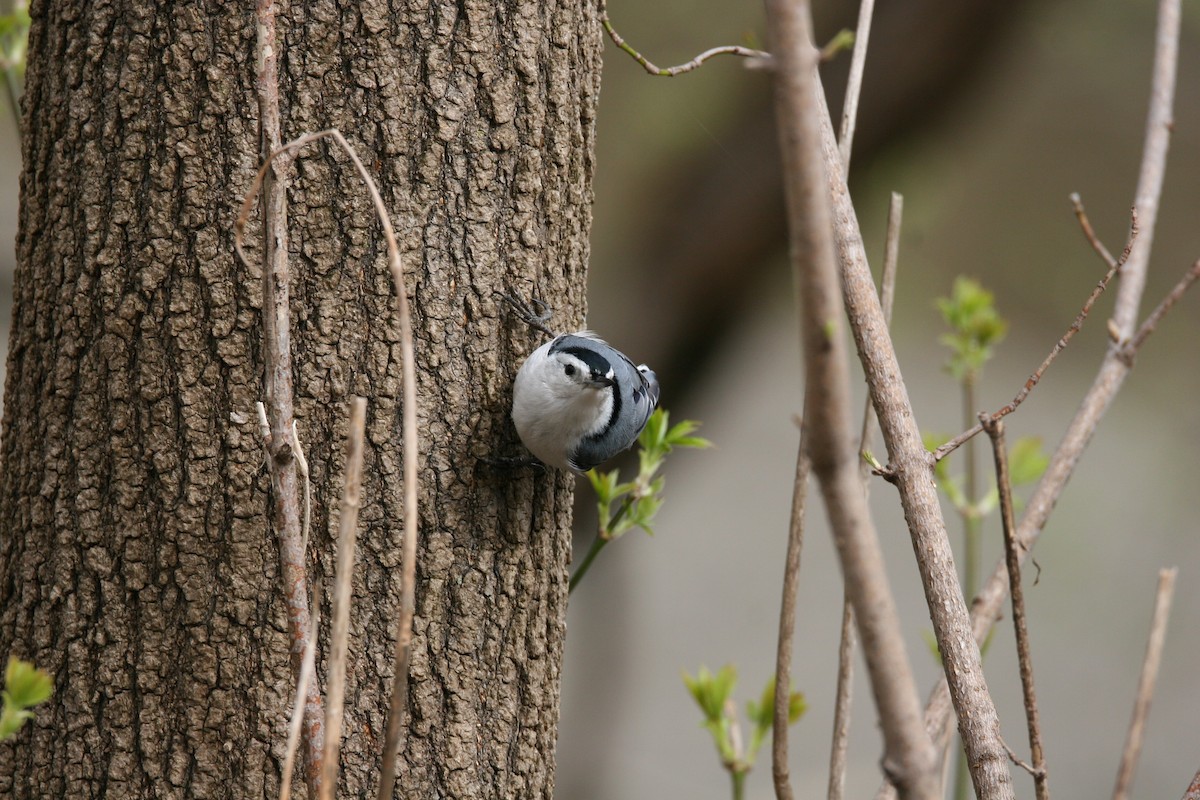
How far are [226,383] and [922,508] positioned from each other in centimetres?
85

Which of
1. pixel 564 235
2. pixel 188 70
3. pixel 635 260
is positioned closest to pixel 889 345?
pixel 564 235

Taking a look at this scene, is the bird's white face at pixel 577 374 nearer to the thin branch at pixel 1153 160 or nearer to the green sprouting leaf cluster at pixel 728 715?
the green sprouting leaf cluster at pixel 728 715

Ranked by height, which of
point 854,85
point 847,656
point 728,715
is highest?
point 854,85

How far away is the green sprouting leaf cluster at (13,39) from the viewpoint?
183cm

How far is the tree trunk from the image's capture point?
4.12 feet

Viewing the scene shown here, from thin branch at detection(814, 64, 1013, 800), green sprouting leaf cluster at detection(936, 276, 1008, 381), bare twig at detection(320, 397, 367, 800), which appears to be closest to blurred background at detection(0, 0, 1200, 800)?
green sprouting leaf cluster at detection(936, 276, 1008, 381)

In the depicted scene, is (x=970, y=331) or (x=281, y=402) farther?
(x=970, y=331)

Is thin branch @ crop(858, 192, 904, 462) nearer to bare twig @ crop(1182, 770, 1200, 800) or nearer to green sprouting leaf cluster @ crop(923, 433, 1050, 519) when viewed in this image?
green sprouting leaf cluster @ crop(923, 433, 1050, 519)

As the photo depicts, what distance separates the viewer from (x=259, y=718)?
4.09 ft

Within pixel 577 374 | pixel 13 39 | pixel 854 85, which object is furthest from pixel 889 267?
pixel 13 39

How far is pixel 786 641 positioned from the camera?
1.31m

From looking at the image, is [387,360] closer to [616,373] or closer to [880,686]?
[616,373]

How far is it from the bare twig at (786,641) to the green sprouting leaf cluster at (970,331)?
0.63 metres

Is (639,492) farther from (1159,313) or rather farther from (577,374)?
(1159,313)
